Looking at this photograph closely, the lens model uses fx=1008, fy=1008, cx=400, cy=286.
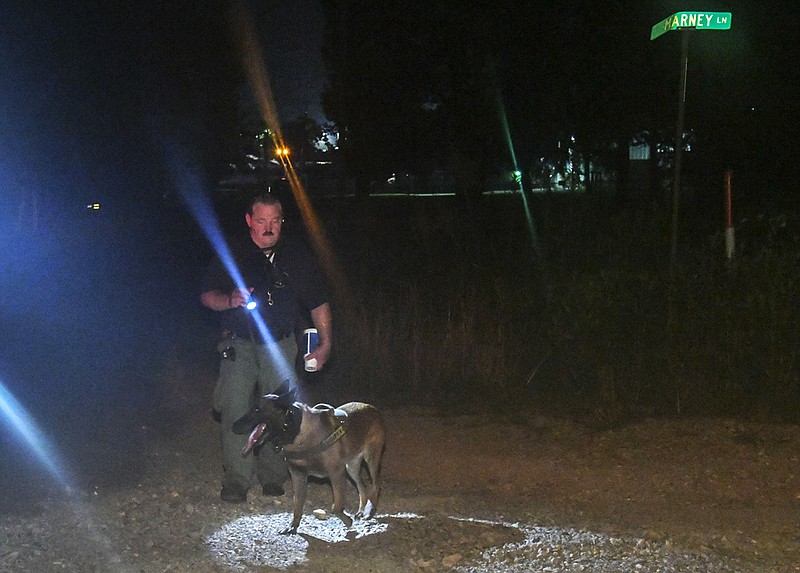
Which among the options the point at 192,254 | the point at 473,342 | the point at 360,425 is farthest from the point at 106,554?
the point at 192,254

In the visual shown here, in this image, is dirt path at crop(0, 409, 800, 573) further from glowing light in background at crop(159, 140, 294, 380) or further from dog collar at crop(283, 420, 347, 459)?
glowing light in background at crop(159, 140, 294, 380)

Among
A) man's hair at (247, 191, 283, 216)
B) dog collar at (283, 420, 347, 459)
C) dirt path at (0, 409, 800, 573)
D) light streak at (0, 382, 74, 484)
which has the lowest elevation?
dirt path at (0, 409, 800, 573)

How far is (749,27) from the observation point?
19.6 m

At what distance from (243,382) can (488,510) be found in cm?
159

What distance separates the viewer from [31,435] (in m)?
7.06

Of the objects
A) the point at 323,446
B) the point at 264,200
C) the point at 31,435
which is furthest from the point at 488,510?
the point at 31,435

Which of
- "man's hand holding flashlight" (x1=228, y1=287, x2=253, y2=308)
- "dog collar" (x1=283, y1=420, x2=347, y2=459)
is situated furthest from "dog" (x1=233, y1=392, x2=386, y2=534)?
→ "man's hand holding flashlight" (x1=228, y1=287, x2=253, y2=308)

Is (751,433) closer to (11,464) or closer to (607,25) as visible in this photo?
(11,464)

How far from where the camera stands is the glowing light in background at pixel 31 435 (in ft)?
20.8

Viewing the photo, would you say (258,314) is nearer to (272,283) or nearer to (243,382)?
(272,283)

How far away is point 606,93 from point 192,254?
1058cm

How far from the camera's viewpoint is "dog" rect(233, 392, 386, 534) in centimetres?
500

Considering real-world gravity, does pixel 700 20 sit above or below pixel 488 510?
above

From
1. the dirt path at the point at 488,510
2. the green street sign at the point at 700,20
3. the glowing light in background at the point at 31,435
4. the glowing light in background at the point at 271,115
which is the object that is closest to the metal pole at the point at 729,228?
the green street sign at the point at 700,20
